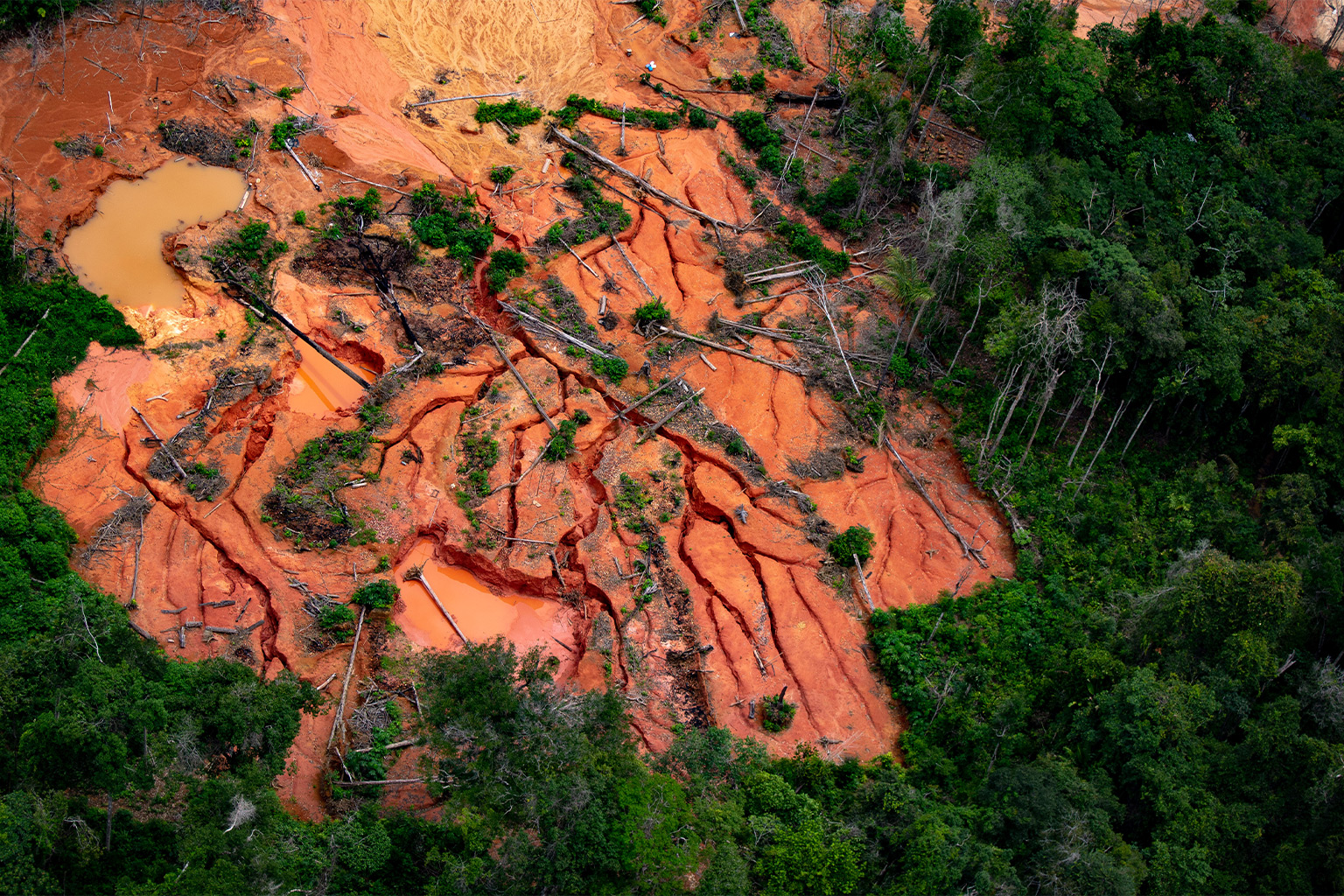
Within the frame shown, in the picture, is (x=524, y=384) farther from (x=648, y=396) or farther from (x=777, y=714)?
(x=777, y=714)

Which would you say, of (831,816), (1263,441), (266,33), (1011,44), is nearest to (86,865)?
(831,816)

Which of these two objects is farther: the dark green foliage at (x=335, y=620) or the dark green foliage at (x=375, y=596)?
the dark green foliage at (x=375, y=596)

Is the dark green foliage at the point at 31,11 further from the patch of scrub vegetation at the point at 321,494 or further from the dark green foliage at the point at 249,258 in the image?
the patch of scrub vegetation at the point at 321,494

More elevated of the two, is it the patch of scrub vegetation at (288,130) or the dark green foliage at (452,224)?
the patch of scrub vegetation at (288,130)

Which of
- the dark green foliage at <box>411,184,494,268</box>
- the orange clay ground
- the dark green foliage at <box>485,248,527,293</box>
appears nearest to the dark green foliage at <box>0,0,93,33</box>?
the orange clay ground

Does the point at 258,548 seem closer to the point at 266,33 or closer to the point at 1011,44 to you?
the point at 266,33

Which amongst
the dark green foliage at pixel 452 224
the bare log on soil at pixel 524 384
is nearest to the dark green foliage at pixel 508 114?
the dark green foliage at pixel 452 224
